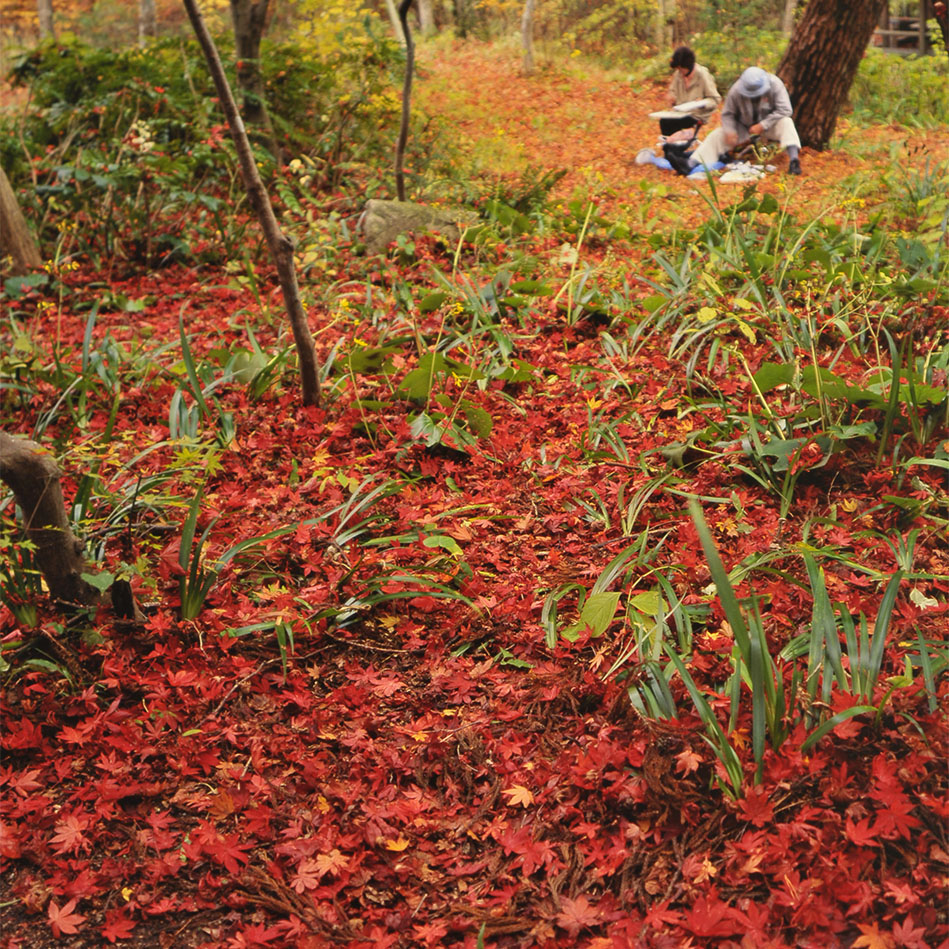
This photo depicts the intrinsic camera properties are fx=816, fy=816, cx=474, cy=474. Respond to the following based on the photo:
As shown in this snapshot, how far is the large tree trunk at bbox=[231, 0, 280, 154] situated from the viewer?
22.4 feet

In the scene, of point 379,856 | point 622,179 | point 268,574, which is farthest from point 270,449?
point 622,179

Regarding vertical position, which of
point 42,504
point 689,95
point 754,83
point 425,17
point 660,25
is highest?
point 425,17

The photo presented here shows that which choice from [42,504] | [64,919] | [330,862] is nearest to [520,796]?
[330,862]

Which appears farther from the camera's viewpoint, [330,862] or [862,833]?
[330,862]

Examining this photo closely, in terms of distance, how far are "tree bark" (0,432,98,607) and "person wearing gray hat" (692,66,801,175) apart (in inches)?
265

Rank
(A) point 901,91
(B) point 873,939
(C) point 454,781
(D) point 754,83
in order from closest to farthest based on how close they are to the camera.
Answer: (B) point 873,939 → (C) point 454,781 → (D) point 754,83 → (A) point 901,91

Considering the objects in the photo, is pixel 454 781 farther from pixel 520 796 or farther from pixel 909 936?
pixel 909 936

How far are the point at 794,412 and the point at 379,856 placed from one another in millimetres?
2178

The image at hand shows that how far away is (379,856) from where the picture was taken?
1.78 m

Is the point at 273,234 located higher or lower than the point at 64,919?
→ higher

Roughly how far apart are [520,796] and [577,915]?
32 cm

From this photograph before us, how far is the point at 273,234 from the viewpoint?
3516 mm

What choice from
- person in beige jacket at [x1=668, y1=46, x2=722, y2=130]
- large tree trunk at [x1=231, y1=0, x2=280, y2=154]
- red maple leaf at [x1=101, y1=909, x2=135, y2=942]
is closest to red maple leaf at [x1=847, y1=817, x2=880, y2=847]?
red maple leaf at [x1=101, y1=909, x2=135, y2=942]

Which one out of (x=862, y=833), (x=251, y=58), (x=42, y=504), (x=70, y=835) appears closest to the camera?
(x=862, y=833)
